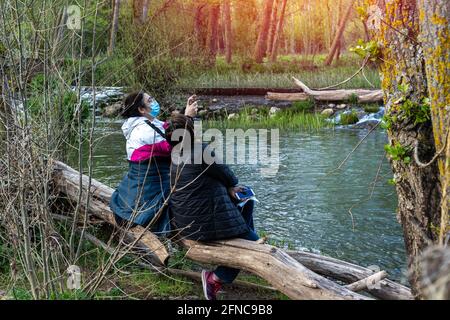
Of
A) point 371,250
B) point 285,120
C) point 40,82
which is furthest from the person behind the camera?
point 285,120

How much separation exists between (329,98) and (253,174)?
804 centimetres

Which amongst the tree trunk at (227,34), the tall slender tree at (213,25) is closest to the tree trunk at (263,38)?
the tree trunk at (227,34)

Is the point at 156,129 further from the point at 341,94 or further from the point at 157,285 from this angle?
the point at 341,94

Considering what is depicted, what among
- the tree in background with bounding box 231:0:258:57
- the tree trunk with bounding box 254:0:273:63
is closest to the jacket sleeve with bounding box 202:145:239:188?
the tree trunk with bounding box 254:0:273:63

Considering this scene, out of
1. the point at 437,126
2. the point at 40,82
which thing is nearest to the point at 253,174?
the point at 40,82

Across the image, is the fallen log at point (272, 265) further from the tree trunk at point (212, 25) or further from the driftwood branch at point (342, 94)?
the tree trunk at point (212, 25)

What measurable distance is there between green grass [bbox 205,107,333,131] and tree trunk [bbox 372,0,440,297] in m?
12.3

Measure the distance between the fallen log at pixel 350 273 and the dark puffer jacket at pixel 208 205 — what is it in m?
0.73

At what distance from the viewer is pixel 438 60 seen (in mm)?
3342

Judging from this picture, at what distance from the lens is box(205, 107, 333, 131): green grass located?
16.4 meters

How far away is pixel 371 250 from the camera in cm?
685

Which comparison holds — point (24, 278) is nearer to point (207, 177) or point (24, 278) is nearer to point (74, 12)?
point (207, 177)

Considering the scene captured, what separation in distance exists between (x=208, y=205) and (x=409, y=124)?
59.4 inches

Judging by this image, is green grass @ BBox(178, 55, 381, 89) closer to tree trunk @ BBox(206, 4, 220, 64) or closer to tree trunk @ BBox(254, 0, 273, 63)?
tree trunk @ BBox(254, 0, 273, 63)
